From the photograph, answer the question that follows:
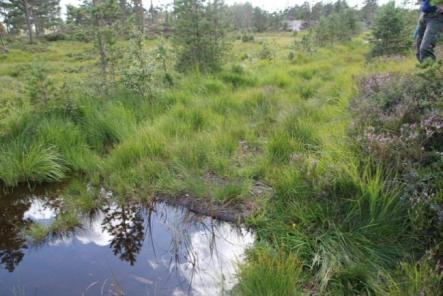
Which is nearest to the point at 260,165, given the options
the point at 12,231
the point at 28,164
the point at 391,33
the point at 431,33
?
the point at 12,231

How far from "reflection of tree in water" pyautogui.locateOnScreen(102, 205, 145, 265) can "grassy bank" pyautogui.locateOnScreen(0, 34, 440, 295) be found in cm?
22

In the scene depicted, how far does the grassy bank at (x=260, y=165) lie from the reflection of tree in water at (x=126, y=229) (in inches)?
8.7

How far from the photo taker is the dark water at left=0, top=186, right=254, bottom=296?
2.33 meters

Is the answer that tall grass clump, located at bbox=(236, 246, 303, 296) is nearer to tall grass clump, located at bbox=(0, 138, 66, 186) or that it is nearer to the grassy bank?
the grassy bank

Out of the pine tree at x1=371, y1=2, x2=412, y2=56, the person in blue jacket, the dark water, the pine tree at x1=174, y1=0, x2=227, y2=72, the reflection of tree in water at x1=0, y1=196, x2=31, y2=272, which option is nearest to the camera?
the dark water

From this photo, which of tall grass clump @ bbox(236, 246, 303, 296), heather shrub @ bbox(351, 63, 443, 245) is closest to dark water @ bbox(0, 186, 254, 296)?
tall grass clump @ bbox(236, 246, 303, 296)

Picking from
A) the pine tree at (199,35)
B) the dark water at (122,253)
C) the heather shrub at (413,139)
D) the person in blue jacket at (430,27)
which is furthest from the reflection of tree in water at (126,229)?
the pine tree at (199,35)

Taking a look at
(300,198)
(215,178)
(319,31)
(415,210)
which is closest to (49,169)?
(215,178)

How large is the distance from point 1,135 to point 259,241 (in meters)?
3.79

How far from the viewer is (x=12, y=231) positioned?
9.61 feet

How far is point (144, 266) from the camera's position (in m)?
2.54

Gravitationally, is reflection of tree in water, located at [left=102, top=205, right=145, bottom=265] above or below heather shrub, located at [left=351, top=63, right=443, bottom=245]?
below

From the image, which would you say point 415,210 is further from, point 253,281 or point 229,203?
point 229,203

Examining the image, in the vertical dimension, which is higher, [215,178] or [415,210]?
[415,210]
